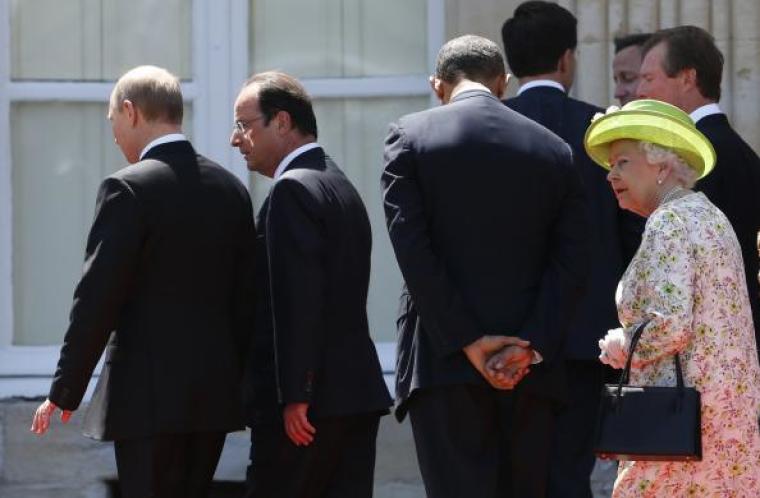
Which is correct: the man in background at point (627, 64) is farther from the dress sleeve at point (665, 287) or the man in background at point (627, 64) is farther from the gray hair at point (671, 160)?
the dress sleeve at point (665, 287)

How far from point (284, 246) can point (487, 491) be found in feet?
3.14

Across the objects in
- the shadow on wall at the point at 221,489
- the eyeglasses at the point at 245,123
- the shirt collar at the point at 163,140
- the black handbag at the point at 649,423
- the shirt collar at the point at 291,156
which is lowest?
the shadow on wall at the point at 221,489

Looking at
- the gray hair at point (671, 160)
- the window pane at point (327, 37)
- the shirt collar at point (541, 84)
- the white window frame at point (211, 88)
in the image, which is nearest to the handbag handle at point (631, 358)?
the gray hair at point (671, 160)

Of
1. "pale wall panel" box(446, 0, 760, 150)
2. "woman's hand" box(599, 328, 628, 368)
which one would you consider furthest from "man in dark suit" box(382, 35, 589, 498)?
"pale wall panel" box(446, 0, 760, 150)

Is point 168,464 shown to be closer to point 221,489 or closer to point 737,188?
point 221,489

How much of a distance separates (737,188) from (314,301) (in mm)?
1422

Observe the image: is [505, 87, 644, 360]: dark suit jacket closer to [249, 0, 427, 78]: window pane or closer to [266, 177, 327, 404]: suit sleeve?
[266, 177, 327, 404]: suit sleeve

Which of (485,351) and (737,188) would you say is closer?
(485,351)

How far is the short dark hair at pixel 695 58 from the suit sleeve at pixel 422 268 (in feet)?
3.91

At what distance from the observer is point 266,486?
590 centimetres

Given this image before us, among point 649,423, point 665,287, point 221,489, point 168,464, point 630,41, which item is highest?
point 630,41

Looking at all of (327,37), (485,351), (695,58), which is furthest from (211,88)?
(485,351)

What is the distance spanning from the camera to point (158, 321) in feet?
19.0

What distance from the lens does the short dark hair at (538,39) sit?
Result: 6359 mm
